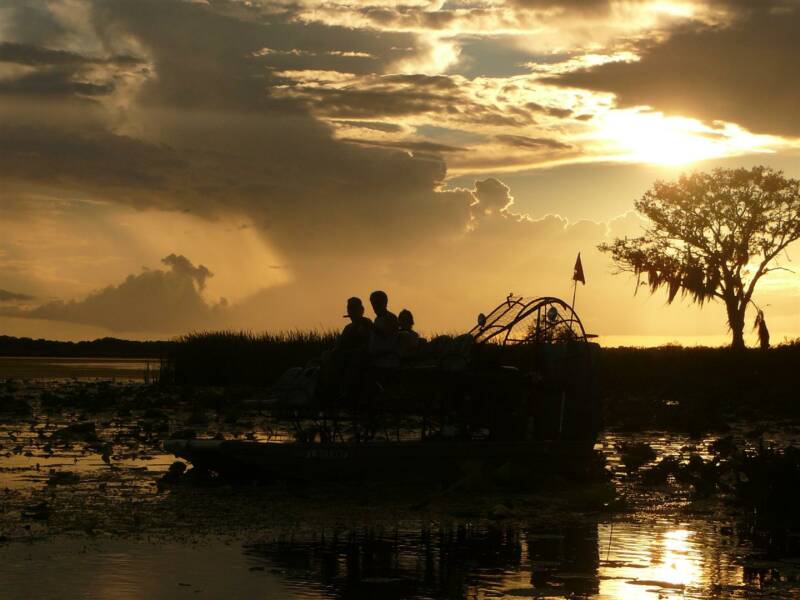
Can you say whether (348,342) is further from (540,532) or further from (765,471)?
(765,471)

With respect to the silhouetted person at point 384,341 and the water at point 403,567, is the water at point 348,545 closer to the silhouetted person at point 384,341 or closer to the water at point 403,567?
the water at point 403,567

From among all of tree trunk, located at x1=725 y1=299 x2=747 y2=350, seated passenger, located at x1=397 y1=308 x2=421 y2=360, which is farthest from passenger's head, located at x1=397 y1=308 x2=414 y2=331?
tree trunk, located at x1=725 y1=299 x2=747 y2=350

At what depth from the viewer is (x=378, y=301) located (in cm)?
1495

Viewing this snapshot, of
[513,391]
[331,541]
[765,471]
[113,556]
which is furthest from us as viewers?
[513,391]

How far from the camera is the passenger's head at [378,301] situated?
14898 millimetres

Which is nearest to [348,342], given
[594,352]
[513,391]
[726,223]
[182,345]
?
[513,391]

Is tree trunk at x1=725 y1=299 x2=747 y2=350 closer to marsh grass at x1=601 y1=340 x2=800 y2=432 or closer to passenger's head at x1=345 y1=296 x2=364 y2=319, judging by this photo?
marsh grass at x1=601 y1=340 x2=800 y2=432

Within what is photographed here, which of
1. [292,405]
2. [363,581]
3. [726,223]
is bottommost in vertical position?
[363,581]

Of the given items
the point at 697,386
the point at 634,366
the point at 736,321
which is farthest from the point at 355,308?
the point at 736,321

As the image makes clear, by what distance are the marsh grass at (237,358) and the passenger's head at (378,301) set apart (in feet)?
98.2

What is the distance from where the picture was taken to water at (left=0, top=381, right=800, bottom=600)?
349 inches

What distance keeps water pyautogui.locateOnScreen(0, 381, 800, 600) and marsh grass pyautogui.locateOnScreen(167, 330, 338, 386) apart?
93.4 feet

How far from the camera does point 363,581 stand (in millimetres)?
9102

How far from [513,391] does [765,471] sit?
149 inches
